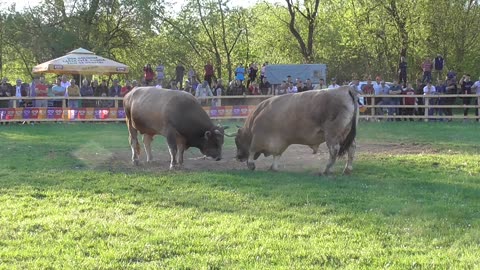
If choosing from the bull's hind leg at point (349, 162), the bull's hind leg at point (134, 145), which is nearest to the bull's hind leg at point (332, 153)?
the bull's hind leg at point (349, 162)

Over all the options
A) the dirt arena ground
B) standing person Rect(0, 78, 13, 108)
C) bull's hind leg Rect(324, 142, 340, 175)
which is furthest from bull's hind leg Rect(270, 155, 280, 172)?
standing person Rect(0, 78, 13, 108)

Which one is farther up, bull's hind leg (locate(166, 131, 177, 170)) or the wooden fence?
the wooden fence

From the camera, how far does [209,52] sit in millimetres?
46531

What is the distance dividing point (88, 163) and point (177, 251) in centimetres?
722

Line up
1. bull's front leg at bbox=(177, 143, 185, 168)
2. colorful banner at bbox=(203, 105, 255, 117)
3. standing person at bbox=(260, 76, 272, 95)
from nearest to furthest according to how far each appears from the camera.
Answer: bull's front leg at bbox=(177, 143, 185, 168) → colorful banner at bbox=(203, 105, 255, 117) → standing person at bbox=(260, 76, 272, 95)

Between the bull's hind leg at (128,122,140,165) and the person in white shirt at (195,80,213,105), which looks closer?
the bull's hind leg at (128,122,140,165)

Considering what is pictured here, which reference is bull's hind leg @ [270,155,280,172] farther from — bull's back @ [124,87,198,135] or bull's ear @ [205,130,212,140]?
bull's back @ [124,87,198,135]

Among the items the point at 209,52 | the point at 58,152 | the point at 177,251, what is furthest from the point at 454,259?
the point at 209,52

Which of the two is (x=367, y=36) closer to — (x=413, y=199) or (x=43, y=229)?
(x=413, y=199)

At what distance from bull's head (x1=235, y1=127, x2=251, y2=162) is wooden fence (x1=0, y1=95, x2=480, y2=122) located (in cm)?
998

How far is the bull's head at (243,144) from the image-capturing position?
1274cm

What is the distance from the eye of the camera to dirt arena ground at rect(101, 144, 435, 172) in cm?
1218

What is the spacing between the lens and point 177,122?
1238 cm

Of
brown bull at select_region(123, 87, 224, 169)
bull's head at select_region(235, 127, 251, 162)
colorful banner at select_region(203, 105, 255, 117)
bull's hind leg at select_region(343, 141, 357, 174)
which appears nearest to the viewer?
bull's hind leg at select_region(343, 141, 357, 174)
